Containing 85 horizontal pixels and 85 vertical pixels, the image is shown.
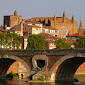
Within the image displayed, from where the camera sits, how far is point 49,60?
83.9 m

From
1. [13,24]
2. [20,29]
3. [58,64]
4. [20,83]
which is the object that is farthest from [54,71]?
[13,24]

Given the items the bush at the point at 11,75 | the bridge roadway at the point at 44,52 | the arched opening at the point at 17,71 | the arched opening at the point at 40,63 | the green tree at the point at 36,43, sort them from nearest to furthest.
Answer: the bridge roadway at the point at 44,52 < the arched opening at the point at 40,63 < the bush at the point at 11,75 < the arched opening at the point at 17,71 < the green tree at the point at 36,43

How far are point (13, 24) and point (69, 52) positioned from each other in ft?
370

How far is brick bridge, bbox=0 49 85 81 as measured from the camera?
82.1 m

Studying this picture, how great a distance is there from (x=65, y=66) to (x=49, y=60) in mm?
4338

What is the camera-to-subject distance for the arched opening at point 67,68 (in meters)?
84.3

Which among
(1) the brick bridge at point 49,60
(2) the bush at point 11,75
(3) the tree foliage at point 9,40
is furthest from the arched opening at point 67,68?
(3) the tree foliage at point 9,40

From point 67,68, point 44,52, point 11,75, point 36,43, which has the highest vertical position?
point 36,43

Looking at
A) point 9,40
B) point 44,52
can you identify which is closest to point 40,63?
point 44,52

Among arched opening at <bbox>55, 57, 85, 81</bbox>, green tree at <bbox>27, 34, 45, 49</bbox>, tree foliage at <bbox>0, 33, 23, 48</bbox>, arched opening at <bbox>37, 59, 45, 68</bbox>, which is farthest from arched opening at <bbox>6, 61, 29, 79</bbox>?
green tree at <bbox>27, 34, 45, 49</bbox>

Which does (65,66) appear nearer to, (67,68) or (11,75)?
(67,68)

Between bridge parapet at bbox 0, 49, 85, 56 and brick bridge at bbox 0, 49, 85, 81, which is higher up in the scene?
bridge parapet at bbox 0, 49, 85, 56

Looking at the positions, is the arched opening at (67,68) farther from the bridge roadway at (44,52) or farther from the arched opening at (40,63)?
→ the arched opening at (40,63)

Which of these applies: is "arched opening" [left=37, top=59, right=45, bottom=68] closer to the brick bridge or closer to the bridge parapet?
the brick bridge
